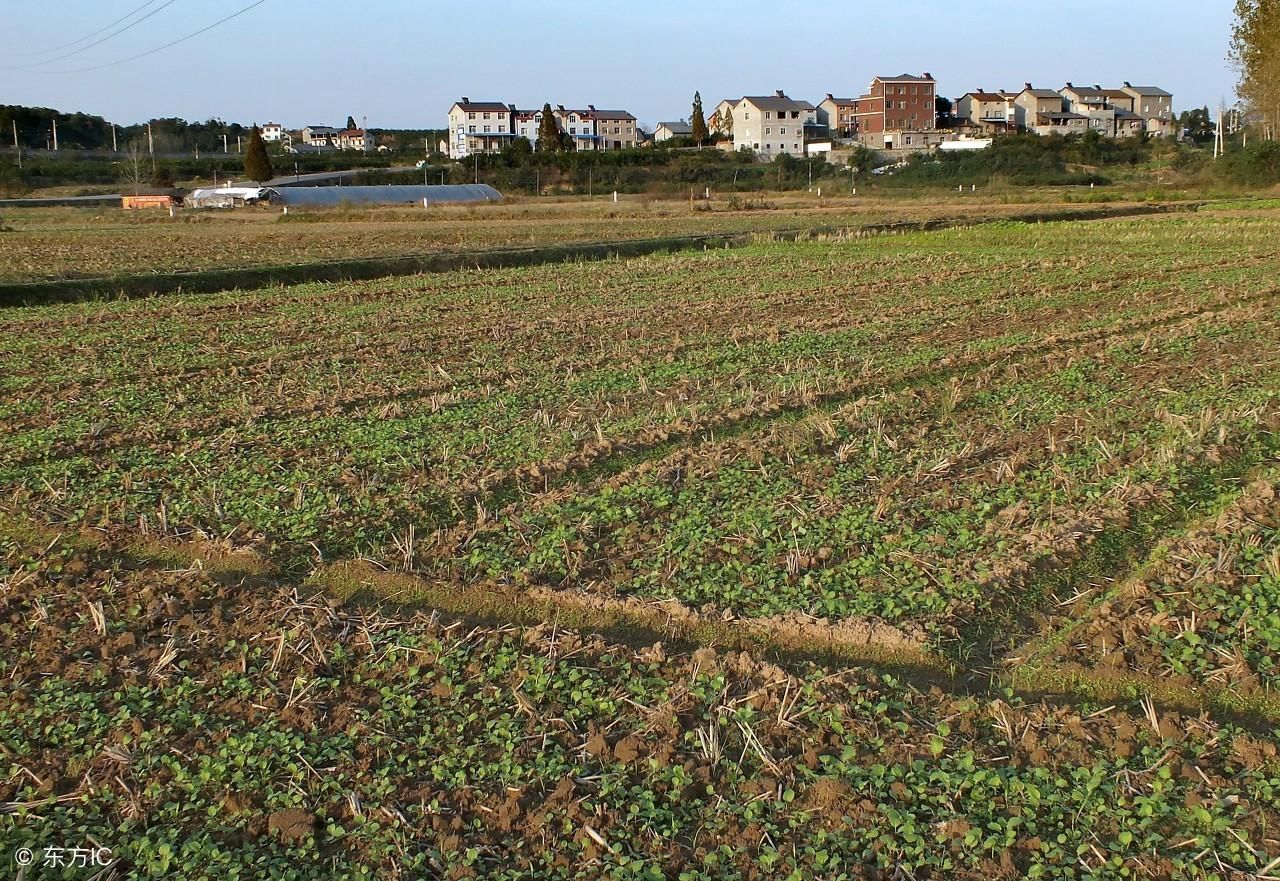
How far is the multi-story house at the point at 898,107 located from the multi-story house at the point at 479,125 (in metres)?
34.6

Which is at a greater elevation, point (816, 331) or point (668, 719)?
point (816, 331)

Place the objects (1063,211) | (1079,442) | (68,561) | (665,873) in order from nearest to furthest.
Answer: (665,873), (68,561), (1079,442), (1063,211)

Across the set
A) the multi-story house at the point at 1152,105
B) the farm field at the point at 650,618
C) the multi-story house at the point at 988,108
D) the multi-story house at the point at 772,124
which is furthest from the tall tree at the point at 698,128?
the farm field at the point at 650,618

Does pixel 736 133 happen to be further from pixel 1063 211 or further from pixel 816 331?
pixel 816 331

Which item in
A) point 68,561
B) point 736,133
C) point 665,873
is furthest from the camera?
point 736,133

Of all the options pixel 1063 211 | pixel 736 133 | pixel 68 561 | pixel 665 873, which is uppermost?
pixel 736 133

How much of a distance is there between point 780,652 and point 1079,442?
12.7 ft

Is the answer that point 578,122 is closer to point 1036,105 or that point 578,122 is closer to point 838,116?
point 838,116

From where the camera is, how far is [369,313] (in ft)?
48.7

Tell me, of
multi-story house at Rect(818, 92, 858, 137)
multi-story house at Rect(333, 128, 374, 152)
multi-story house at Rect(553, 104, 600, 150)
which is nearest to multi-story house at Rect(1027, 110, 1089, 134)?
multi-story house at Rect(818, 92, 858, 137)

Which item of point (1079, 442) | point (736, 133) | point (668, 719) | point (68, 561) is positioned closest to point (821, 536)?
point (668, 719)

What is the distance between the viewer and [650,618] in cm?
496

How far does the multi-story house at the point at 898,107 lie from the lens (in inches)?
3792

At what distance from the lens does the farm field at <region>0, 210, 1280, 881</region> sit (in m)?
3.39
